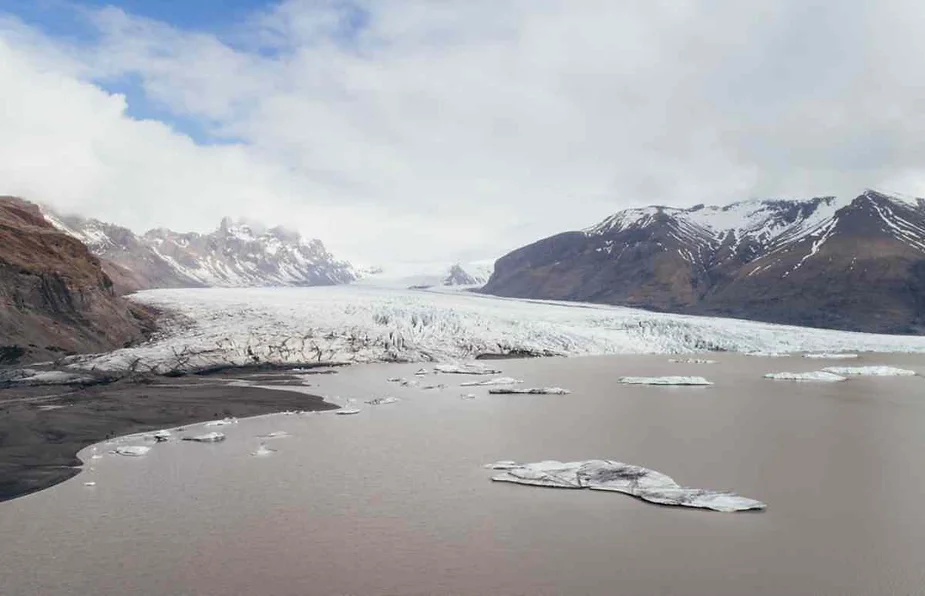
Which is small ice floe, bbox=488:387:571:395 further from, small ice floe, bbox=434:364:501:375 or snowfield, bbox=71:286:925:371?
snowfield, bbox=71:286:925:371

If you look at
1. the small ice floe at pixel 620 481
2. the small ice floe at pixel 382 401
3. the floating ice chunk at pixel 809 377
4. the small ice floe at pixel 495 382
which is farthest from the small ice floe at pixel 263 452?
the floating ice chunk at pixel 809 377

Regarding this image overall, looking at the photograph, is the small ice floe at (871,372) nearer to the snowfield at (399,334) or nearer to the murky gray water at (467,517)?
the snowfield at (399,334)

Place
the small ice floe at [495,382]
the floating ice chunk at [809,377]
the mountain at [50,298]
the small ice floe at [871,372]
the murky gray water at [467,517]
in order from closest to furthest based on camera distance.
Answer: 1. the murky gray water at [467,517]
2. the mountain at [50,298]
3. the small ice floe at [495,382]
4. the floating ice chunk at [809,377]
5. the small ice floe at [871,372]

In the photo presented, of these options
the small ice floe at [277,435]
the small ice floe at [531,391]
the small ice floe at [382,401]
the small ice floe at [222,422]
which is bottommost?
the small ice floe at [277,435]

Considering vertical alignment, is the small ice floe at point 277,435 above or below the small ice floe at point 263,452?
above

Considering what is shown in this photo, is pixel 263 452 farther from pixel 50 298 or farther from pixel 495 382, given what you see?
pixel 50 298

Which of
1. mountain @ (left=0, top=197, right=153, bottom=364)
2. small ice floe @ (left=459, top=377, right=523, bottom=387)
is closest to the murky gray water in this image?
small ice floe @ (left=459, top=377, right=523, bottom=387)
